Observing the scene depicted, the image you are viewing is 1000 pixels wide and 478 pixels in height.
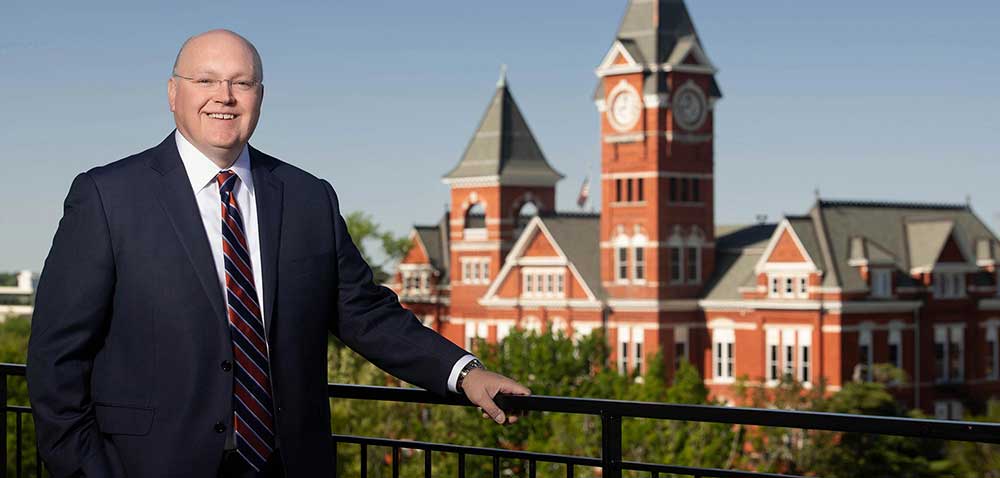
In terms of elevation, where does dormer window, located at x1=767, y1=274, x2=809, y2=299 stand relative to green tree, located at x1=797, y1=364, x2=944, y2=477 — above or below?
above

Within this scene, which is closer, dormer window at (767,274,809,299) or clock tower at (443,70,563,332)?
dormer window at (767,274,809,299)

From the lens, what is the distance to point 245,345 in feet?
12.7

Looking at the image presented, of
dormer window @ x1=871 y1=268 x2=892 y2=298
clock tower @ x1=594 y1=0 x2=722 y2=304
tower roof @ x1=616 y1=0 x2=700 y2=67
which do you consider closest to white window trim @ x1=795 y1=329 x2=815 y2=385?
dormer window @ x1=871 y1=268 x2=892 y2=298

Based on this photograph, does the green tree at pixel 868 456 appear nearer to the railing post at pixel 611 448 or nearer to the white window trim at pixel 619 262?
the white window trim at pixel 619 262

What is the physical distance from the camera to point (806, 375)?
59969mm

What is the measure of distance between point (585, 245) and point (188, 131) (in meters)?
63.9

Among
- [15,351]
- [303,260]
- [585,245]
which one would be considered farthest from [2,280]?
[303,260]

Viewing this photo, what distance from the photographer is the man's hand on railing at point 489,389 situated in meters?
4.25

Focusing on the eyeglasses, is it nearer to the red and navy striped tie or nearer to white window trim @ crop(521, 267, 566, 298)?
the red and navy striped tie

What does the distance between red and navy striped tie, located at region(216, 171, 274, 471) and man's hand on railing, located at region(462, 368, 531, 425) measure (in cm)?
59

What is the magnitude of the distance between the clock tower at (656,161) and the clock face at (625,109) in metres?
0.04

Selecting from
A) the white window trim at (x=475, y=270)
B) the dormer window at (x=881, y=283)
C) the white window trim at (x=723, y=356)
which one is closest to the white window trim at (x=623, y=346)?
the white window trim at (x=723, y=356)

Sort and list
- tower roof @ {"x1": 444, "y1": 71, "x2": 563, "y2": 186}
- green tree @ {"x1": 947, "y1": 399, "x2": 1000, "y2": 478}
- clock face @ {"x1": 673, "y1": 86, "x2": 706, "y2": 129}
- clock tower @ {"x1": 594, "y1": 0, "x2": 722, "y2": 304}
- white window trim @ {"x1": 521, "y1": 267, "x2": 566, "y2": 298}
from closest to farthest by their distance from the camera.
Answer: green tree @ {"x1": 947, "y1": 399, "x2": 1000, "y2": 478} < clock tower @ {"x1": 594, "y1": 0, "x2": 722, "y2": 304} < clock face @ {"x1": 673, "y1": 86, "x2": 706, "y2": 129} < white window trim @ {"x1": 521, "y1": 267, "x2": 566, "y2": 298} < tower roof @ {"x1": 444, "y1": 71, "x2": 563, "y2": 186}

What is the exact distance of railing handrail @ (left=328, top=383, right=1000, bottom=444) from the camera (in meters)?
3.82
